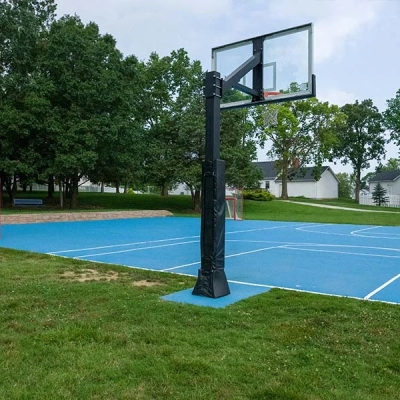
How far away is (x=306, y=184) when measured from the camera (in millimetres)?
51688

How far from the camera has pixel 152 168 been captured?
85.6 ft

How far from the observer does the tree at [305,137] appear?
131ft


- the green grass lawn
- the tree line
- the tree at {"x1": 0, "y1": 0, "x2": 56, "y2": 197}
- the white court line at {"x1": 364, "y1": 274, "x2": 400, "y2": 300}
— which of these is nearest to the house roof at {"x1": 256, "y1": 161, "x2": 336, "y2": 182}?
the tree line

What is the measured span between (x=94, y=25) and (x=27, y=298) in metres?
24.6

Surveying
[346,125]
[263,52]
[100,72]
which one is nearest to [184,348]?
[263,52]

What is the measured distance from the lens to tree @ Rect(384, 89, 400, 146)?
4198 centimetres

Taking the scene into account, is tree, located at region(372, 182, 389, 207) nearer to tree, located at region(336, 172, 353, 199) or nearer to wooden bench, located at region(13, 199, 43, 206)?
tree, located at region(336, 172, 353, 199)

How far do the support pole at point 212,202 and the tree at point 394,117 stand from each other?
134 ft

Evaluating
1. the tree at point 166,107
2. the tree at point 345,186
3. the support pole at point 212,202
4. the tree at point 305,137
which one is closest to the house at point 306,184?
the tree at point 305,137

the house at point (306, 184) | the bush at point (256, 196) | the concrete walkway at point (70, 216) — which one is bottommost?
the concrete walkway at point (70, 216)

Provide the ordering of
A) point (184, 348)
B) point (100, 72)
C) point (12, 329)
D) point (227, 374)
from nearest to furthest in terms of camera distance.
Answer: point (227, 374) < point (184, 348) < point (12, 329) < point (100, 72)

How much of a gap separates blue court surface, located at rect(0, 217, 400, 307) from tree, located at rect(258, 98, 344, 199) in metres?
27.3

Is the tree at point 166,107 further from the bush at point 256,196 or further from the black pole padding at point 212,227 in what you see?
the black pole padding at point 212,227

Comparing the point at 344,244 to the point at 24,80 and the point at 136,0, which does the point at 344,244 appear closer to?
the point at 136,0
